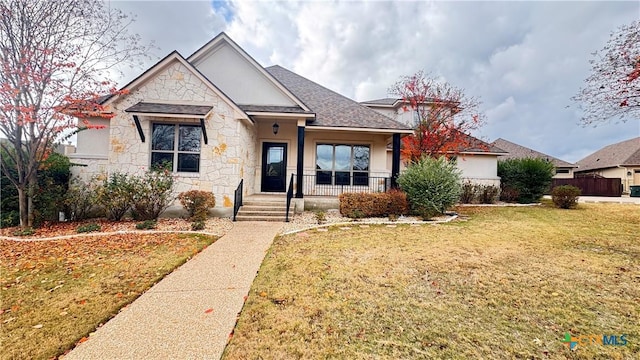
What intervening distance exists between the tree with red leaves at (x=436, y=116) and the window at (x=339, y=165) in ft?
9.26

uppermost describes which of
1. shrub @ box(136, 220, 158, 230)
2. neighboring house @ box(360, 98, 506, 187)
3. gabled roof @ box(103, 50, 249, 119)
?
gabled roof @ box(103, 50, 249, 119)

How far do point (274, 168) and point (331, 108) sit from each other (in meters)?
4.25

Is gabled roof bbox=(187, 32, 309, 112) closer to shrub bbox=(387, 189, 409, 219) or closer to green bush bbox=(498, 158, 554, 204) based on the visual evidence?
shrub bbox=(387, 189, 409, 219)

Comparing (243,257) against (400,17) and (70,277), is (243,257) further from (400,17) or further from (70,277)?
(400,17)

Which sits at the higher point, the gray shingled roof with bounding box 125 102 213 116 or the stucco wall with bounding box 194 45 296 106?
the stucco wall with bounding box 194 45 296 106

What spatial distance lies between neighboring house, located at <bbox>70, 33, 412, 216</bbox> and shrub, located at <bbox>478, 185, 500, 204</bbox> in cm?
724

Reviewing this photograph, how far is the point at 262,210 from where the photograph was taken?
30.3ft

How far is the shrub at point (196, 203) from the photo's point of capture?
8.39m

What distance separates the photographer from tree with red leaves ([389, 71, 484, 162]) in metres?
13.0

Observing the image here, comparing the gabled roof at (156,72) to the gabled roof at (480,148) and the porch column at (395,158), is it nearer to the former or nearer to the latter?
the porch column at (395,158)

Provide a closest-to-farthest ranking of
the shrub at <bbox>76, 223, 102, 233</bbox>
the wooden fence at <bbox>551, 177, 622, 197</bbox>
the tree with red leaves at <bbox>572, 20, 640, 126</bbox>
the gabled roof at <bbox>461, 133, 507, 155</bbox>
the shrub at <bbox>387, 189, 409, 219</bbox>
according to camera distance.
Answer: the tree with red leaves at <bbox>572, 20, 640, 126</bbox>
the shrub at <bbox>76, 223, 102, 233</bbox>
the shrub at <bbox>387, 189, 409, 219</bbox>
the gabled roof at <bbox>461, 133, 507, 155</bbox>
the wooden fence at <bbox>551, 177, 622, 197</bbox>

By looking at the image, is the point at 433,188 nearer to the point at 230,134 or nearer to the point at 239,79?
the point at 230,134

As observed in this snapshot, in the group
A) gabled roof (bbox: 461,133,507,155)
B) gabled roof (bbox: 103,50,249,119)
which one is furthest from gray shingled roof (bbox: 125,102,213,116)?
gabled roof (bbox: 461,133,507,155)

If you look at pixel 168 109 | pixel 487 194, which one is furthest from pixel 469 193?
pixel 168 109
